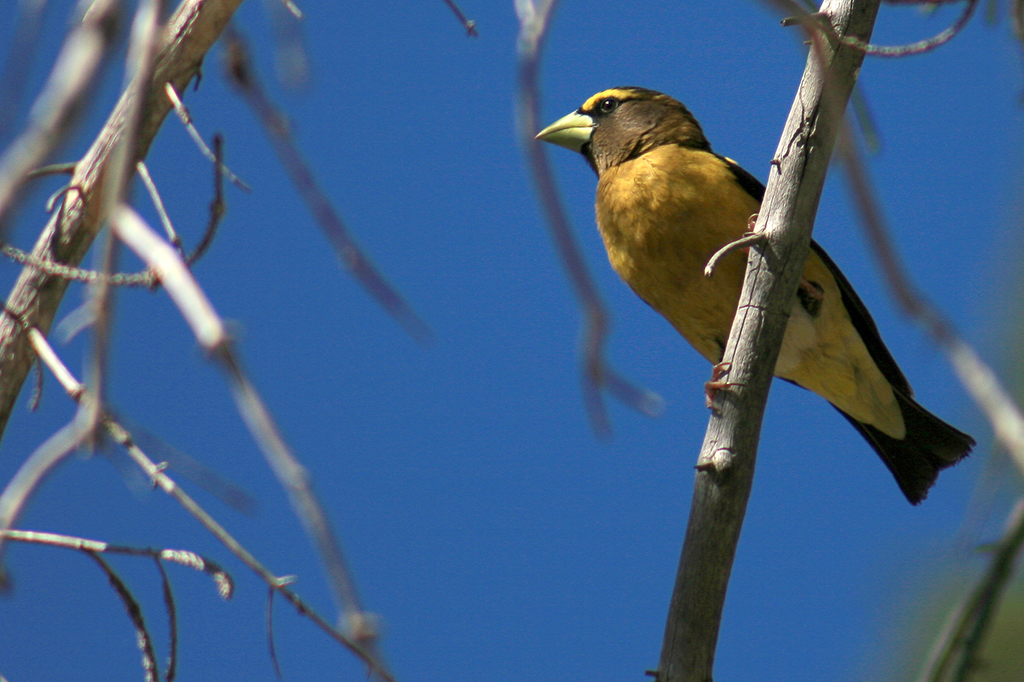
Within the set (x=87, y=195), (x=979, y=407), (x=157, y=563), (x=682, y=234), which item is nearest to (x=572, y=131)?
(x=682, y=234)

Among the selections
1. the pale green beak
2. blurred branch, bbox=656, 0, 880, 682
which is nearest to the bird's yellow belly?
the pale green beak

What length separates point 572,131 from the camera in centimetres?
511

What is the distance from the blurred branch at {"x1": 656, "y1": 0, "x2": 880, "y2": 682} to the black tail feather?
2038mm

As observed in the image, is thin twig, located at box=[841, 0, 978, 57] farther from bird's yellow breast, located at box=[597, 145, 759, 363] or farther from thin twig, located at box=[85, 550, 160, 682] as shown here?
bird's yellow breast, located at box=[597, 145, 759, 363]

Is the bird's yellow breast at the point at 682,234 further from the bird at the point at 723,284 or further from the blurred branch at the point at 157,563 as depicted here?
the blurred branch at the point at 157,563

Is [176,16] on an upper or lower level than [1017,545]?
A: upper

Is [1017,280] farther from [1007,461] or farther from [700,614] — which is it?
[1007,461]

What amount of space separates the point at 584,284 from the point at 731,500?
5.82 ft

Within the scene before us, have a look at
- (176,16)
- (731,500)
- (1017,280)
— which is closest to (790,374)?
(731,500)

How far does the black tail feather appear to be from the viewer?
4312mm

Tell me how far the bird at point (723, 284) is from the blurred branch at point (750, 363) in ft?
4.10

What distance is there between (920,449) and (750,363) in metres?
2.20

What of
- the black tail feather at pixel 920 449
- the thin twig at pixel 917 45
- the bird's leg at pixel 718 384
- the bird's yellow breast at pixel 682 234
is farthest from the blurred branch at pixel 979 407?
the black tail feather at pixel 920 449

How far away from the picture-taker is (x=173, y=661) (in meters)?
1.78
